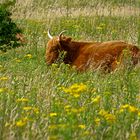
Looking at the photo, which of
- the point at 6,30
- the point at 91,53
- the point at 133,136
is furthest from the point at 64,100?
the point at 6,30

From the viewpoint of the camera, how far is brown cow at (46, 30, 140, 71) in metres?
12.0

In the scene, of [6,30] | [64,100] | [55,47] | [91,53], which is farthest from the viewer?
[6,30]

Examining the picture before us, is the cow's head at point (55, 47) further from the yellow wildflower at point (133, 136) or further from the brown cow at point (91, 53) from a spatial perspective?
the yellow wildflower at point (133, 136)

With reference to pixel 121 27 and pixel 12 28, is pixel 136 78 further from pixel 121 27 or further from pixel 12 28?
pixel 121 27

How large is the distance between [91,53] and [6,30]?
2.00m

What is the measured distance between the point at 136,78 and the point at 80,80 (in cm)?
94

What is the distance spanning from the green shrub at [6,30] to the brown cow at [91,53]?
862 mm

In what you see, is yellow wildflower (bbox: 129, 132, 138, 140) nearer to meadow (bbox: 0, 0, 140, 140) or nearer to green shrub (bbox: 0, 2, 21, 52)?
meadow (bbox: 0, 0, 140, 140)

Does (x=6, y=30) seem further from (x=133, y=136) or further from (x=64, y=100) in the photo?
(x=133, y=136)

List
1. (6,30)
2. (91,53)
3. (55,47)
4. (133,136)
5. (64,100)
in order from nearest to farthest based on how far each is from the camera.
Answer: (133,136) < (64,100) < (91,53) < (55,47) < (6,30)

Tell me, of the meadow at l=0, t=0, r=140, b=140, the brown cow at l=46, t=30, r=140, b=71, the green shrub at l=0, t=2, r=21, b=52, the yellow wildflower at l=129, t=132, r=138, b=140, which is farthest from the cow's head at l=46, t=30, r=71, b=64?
the yellow wildflower at l=129, t=132, r=138, b=140

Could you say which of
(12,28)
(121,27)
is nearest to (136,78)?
(12,28)

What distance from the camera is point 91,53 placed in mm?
12617

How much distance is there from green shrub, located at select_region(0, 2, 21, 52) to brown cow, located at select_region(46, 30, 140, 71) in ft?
2.83
